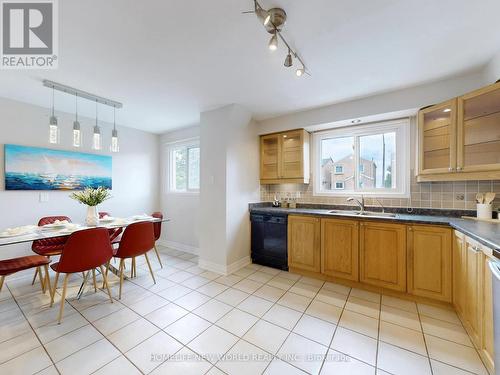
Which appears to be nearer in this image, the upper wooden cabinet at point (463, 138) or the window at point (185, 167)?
the upper wooden cabinet at point (463, 138)

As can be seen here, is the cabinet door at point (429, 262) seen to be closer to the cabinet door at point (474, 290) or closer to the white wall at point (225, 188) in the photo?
the cabinet door at point (474, 290)

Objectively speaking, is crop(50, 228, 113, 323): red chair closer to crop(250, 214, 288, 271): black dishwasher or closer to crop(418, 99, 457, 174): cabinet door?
crop(250, 214, 288, 271): black dishwasher

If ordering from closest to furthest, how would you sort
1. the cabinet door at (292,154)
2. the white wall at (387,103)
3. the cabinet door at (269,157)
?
1. the white wall at (387,103)
2. the cabinet door at (292,154)
3. the cabinet door at (269,157)

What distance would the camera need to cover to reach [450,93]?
230 cm

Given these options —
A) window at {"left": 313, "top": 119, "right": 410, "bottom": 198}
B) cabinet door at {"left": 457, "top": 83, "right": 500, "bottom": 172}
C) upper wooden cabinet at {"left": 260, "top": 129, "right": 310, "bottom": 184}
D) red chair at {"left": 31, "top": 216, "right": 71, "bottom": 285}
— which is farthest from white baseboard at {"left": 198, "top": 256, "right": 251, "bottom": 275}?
cabinet door at {"left": 457, "top": 83, "right": 500, "bottom": 172}

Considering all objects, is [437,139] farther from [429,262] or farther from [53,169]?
[53,169]

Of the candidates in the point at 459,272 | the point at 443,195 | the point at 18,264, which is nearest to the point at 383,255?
the point at 459,272

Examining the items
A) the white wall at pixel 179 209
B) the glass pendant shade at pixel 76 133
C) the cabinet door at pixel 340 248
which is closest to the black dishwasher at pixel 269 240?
the cabinet door at pixel 340 248

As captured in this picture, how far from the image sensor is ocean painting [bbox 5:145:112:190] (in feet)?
9.46

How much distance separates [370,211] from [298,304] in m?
1.72

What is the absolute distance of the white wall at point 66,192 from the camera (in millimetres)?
2873

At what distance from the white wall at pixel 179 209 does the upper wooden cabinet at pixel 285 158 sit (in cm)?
144

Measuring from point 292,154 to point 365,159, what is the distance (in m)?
1.11

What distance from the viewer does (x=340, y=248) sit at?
105 inches
